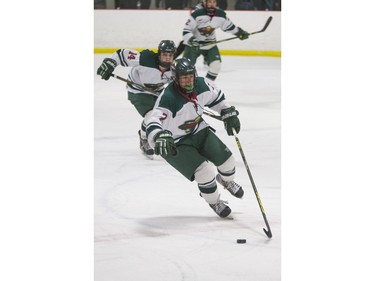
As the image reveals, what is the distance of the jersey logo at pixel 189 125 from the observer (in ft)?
12.7

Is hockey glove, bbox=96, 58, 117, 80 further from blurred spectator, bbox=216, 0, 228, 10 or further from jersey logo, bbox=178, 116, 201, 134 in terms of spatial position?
blurred spectator, bbox=216, 0, 228, 10

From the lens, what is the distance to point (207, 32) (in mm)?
8250

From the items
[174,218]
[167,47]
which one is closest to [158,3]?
[167,47]

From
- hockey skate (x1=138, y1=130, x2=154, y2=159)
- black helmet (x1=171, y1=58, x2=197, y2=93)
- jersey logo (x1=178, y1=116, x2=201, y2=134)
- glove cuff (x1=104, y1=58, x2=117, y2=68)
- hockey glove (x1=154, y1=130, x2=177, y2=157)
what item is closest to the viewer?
hockey glove (x1=154, y1=130, x2=177, y2=157)

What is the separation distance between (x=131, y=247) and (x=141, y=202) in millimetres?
865

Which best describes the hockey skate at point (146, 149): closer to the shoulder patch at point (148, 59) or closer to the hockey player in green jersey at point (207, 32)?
the shoulder patch at point (148, 59)

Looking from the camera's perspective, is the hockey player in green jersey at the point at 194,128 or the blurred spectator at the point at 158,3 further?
the blurred spectator at the point at 158,3

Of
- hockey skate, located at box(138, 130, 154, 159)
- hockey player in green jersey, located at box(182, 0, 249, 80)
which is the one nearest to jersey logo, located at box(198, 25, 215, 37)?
hockey player in green jersey, located at box(182, 0, 249, 80)

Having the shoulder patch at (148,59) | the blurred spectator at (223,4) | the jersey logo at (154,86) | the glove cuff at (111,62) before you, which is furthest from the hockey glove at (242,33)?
the blurred spectator at (223,4)

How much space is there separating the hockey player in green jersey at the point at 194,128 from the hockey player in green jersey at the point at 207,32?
413cm

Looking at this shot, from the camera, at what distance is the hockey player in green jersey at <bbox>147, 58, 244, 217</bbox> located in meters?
3.75

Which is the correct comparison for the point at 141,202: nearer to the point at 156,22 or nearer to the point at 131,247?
the point at 131,247

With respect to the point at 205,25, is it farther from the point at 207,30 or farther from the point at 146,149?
the point at 146,149

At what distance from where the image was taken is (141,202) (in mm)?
4352
